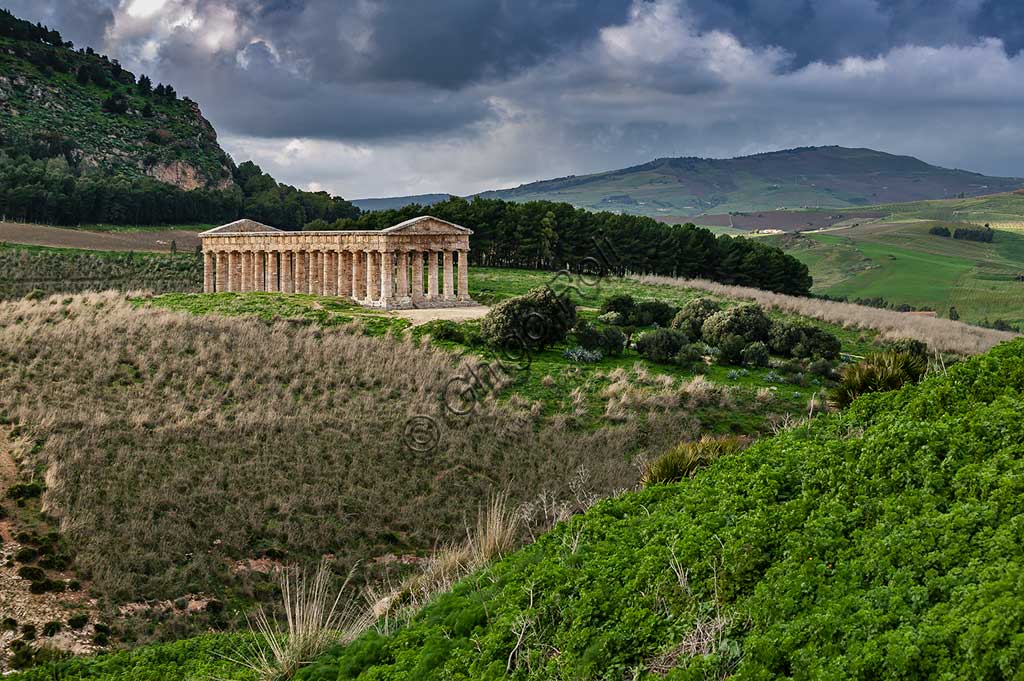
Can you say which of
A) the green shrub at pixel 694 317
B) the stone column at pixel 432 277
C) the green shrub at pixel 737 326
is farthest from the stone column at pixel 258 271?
the green shrub at pixel 737 326

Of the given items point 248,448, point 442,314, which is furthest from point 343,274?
point 248,448

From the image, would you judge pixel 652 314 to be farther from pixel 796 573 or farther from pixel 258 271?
pixel 796 573

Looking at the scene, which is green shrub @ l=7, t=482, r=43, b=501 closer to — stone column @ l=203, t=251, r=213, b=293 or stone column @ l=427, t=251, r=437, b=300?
stone column @ l=427, t=251, r=437, b=300

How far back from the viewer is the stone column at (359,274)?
1774 inches

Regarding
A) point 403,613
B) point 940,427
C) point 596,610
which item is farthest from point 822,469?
point 403,613

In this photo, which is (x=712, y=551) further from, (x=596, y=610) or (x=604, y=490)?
(x=604, y=490)

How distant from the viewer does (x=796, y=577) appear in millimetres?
6453

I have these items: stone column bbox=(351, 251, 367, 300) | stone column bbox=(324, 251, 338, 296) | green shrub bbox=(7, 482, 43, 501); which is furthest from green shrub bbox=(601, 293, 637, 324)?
green shrub bbox=(7, 482, 43, 501)

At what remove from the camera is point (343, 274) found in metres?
47.0

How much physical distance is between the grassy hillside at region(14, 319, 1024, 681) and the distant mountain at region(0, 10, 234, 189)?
102759 mm

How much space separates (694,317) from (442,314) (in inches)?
459

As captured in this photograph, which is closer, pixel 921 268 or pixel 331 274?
pixel 331 274

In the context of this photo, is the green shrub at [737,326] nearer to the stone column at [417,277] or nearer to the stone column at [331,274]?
the stone column at [417,277]

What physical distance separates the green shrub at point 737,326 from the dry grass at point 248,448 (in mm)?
9985
